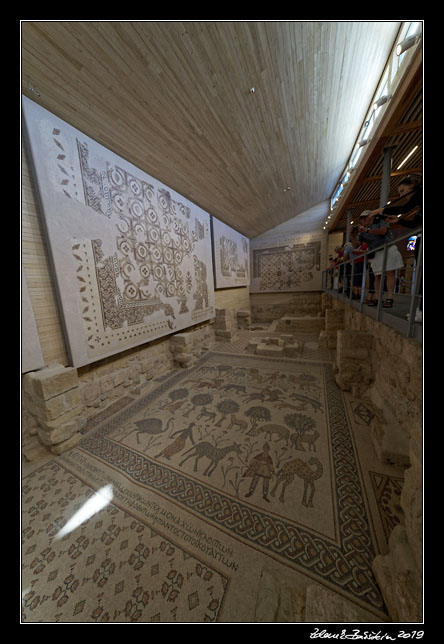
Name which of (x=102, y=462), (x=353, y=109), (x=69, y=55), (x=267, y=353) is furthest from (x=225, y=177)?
(x=102, y=462)

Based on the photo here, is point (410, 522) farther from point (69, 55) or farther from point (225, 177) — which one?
point (225, 177)

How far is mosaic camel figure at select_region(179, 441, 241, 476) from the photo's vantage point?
7.30ft

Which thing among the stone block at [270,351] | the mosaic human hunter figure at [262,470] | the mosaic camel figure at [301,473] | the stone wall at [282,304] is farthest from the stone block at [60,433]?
the stone wall at [282,304]

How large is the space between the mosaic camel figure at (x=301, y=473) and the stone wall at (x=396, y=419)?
624mm

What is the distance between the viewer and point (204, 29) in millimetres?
2074

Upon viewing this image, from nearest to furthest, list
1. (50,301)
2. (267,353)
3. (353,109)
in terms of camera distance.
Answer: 1. (50,301)
2. (353,109)
3. (267,353)

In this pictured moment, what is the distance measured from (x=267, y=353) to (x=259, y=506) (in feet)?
12.2

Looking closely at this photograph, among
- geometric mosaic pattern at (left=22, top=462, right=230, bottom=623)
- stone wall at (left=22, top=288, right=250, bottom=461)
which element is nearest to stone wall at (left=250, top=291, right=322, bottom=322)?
stone wall at (left=22, top=288, right=250, bottom=461)

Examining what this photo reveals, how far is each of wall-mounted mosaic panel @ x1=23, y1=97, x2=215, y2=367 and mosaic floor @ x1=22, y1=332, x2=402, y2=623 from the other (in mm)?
1543

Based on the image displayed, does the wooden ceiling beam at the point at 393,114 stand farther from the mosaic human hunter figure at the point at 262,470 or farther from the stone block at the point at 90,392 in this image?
the stone block at the point at 90,392

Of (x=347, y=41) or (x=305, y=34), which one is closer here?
(x=305, y=34)

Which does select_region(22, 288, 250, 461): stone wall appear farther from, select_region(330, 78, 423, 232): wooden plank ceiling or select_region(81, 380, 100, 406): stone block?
select_region(330, 78, 423, 232): wooden plank ceiling

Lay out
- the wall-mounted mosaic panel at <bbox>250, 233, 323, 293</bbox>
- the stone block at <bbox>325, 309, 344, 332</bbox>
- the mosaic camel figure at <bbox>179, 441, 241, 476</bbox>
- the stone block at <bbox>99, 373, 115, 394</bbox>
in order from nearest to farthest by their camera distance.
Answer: the mosaic camel figure at <bbox>179, 441, 241, 476</bbox> < the stone block at <bbox>99, 373, 115, 394</bbox> < the stone block at <bbox>325, 309, 344, 332</bbox> < the wall-mounted mosaic panel at <bbox>250, 233, 323, 293</bbox>

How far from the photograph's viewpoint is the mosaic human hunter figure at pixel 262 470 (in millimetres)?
1900
